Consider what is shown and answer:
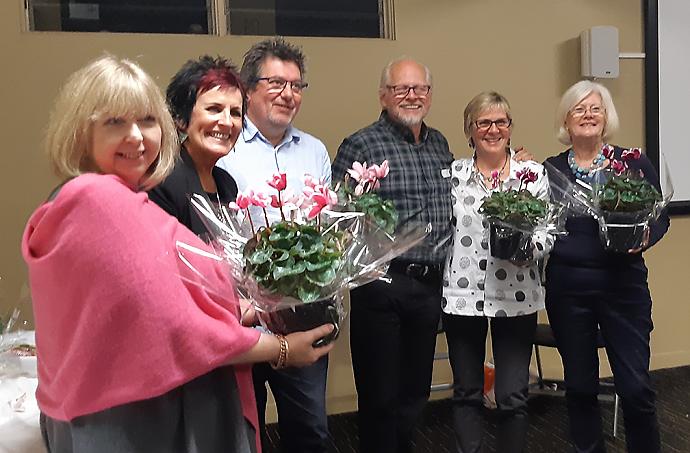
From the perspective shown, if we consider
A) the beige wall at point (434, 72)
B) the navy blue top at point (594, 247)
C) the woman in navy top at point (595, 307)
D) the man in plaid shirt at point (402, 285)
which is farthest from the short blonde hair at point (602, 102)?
the beige wall at point (434, 72)

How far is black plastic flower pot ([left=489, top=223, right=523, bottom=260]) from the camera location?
7.89 feet

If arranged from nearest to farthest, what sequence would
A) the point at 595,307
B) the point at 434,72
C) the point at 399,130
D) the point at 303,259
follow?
the point at 303,259, the point at 595,307, the point at 399,130, the point at 434,72

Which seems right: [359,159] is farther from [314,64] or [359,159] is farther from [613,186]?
[314,64]

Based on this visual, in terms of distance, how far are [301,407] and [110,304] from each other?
120cm

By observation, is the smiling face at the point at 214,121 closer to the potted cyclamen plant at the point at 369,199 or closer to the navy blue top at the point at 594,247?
the potted cyclamen plant at the point at 369,199

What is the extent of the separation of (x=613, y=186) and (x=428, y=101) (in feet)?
2.65

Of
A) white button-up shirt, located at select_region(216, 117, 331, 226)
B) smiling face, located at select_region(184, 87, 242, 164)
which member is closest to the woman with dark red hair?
smiling face, located at select_region(184, 87, 242, 164)

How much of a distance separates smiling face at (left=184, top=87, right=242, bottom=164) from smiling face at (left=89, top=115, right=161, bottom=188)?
0.42 meters

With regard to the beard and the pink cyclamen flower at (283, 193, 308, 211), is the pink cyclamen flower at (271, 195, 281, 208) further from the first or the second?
the beard

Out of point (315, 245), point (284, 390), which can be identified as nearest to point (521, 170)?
point (284, 390)

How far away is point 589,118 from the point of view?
8.79ft

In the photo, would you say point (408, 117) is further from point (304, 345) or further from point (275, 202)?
point (304, 345)

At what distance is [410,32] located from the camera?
3.79 m

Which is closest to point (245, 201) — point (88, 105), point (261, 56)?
point (88, 105)
